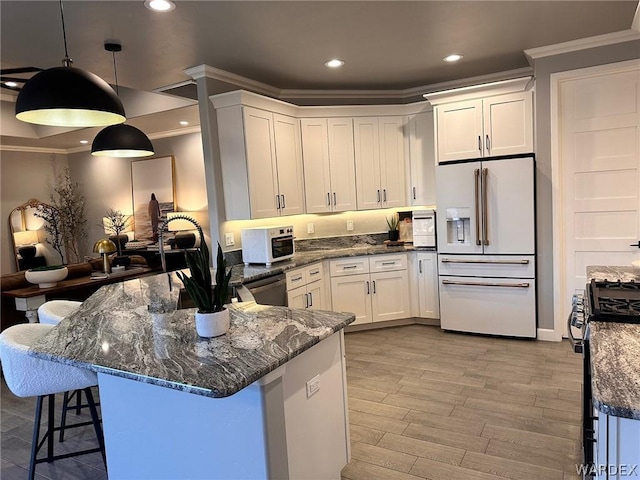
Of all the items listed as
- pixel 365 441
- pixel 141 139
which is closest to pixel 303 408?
pixel 365 441

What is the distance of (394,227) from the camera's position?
202 inches

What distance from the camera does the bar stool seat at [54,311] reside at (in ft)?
9.01

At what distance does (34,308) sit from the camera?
4.21 meters

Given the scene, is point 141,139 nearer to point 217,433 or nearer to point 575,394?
point 217,433

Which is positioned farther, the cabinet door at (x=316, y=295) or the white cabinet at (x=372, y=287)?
the white cabinet at (x=372, y=287)

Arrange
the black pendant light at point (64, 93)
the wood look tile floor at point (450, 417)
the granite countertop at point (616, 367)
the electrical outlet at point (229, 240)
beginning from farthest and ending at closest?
the electrical outlet at point (229, 240)
the wood look tile floor at point (450, 417)
the black pendant light at point (64, 93)
the granite countertop at point (616, 367)

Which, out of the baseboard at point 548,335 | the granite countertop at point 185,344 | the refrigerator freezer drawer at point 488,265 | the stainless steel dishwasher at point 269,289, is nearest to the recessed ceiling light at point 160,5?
the granite countertop at point 185,344

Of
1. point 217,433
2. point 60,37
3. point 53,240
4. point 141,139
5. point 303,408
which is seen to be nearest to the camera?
point 217,433

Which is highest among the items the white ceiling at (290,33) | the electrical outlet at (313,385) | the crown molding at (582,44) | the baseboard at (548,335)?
the white ceiling at (290,33)

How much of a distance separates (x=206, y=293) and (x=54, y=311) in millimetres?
1779

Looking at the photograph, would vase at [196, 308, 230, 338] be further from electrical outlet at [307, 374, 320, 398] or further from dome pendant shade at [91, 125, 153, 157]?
dome pendant shade at [91, 125, 153, 157]

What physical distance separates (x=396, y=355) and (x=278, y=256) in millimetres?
1479

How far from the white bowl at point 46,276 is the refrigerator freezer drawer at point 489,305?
408cm

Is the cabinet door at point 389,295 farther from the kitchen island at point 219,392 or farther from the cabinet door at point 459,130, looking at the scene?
the kitchen island at point 219,392
